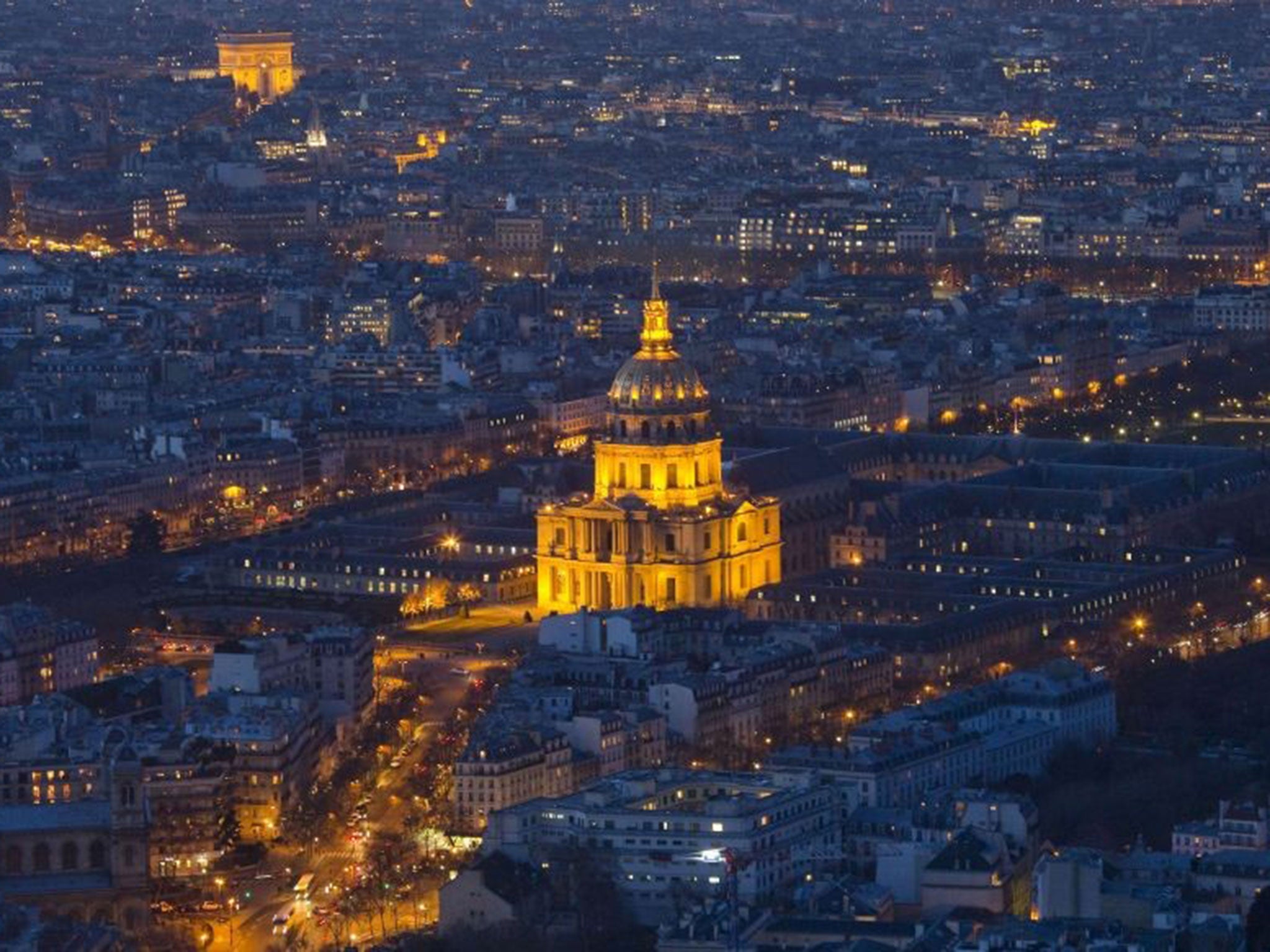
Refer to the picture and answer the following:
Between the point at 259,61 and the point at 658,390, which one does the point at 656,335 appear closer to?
the point at 658,390

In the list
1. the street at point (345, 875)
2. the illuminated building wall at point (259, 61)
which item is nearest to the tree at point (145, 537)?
the street at point (345, 875)

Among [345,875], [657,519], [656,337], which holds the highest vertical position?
[656,337]

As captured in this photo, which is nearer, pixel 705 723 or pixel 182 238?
pixel 705 723

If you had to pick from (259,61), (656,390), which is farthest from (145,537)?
(259,61)

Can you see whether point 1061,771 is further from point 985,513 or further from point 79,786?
point 985,513

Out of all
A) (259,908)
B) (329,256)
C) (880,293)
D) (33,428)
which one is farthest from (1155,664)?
(329,256)

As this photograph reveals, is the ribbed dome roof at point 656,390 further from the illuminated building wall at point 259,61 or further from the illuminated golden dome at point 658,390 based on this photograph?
the illuminated building wall at point 259,61
